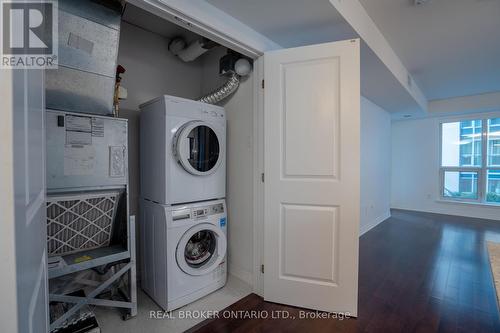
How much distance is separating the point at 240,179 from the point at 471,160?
5.87 m

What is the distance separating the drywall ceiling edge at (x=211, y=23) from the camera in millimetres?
1446

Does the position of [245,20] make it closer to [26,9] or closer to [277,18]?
[277,18]

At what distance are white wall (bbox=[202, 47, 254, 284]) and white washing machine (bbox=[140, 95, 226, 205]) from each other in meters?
0.19

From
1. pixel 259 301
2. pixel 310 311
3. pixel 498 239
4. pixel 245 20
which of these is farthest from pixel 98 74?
pixel 498 239

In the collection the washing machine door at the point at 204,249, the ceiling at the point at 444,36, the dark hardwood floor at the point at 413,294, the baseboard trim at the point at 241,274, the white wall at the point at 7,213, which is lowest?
the dark hardwood floor at the point at 413,294

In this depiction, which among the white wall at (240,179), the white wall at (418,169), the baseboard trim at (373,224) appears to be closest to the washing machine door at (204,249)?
the white wall at (240,179)

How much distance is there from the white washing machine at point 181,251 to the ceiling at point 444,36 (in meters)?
2.31

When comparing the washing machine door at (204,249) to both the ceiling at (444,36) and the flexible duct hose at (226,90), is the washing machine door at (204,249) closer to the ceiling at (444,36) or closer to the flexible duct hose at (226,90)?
the flexible duct hose at (226,90)

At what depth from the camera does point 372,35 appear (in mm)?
2236

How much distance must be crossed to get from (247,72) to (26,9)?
6.13ft

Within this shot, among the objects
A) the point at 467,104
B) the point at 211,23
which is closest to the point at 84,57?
the point at 211,23

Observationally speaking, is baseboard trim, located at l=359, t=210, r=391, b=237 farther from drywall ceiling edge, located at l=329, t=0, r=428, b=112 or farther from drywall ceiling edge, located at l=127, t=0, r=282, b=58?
drywall ceiling edge, located at l=127, t=0, r=282, b=58

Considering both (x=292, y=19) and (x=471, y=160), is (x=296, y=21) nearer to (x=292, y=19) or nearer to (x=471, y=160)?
(x=292, y=19)

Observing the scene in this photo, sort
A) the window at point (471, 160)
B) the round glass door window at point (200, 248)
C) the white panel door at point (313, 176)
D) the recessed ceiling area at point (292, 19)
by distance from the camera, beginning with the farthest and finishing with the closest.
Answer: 1. the window at point (471, 160)
2. the round glass door window at point (200, 248)
3. the white panel door at point (313, 176)
4. the recessed ceiling area at point (292, 19)
